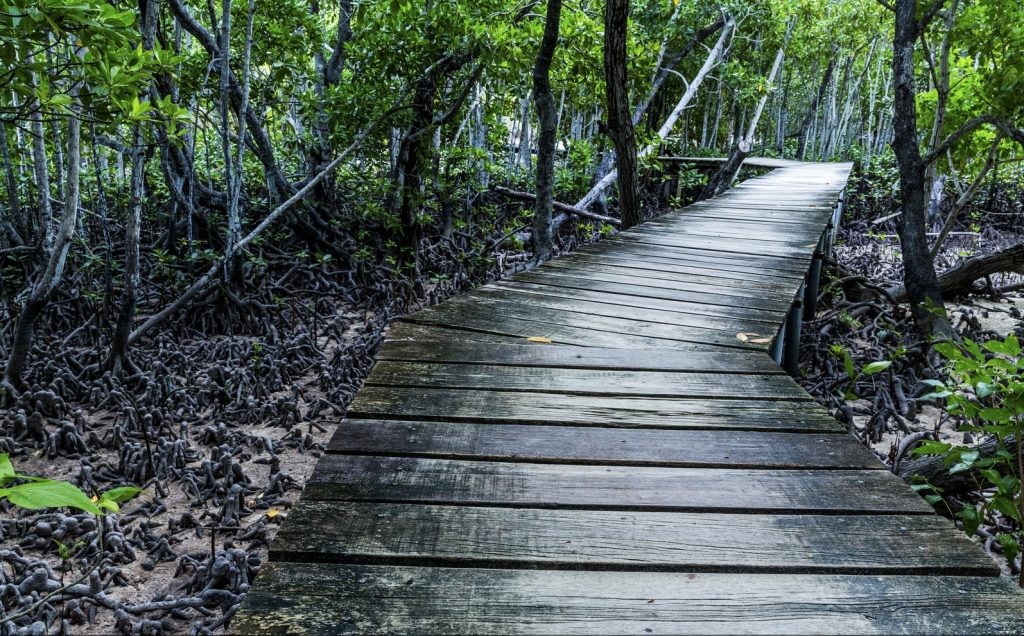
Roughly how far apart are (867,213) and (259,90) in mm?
10669

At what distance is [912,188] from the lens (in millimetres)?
5227

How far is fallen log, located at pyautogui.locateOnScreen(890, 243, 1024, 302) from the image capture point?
6.34 metres

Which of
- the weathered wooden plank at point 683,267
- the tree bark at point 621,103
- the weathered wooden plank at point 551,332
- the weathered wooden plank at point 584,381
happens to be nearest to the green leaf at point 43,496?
the weathered wooden plank at point 584,381

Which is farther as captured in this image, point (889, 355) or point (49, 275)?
point (889, 355)

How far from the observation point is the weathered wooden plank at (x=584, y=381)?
7.22 feet

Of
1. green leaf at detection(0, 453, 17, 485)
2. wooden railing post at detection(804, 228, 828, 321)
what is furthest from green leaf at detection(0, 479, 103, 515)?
wooden railing post at detection(804, 228, 828, 321)

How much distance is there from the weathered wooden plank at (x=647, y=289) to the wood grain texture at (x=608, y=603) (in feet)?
6.63

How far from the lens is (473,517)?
4.77 feet

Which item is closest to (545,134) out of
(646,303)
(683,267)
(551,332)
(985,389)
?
(683,267)

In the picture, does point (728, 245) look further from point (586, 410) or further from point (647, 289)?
point (586, 410)

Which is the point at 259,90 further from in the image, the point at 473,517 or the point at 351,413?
the point at 473,517

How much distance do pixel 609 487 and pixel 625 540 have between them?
0.72 ft

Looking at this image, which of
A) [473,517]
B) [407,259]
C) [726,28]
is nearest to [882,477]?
[473,517]

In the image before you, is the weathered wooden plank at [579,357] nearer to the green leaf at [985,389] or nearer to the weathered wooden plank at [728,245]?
the green leaf at [985,389]
